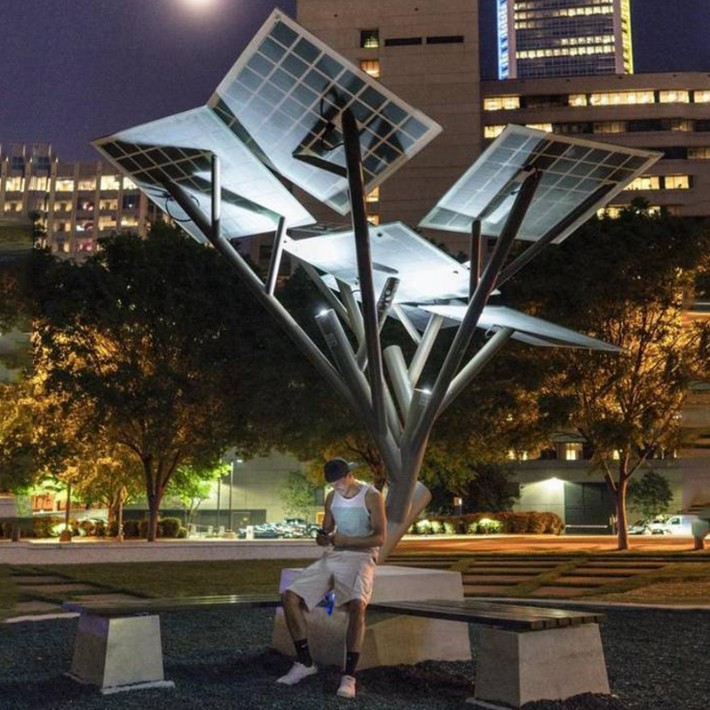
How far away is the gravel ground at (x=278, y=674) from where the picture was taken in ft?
21.4

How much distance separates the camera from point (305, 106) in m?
12.7

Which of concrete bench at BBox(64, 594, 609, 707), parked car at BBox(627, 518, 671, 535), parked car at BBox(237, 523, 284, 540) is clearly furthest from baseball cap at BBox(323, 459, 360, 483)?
parked car at BBox(627, 518, 671, 535)

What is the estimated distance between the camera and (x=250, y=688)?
696 cm

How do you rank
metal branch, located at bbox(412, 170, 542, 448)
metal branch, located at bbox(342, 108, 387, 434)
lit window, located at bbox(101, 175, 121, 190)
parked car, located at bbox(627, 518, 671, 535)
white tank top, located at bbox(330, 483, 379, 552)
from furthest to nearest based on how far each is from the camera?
1. lit window, located at bbox(101, 175, 121, 190)
2. parked car, located at bbox(627, 518, 671, 535)
3. metal branch, located at bbox(412, 170, 542, 448)
4. metal branch, located at bbox(342, 108, 387, 434)
5. white tank top, located at bbox(330, 483, 379, 552)

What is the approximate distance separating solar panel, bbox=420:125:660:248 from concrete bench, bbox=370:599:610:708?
25.5 feet

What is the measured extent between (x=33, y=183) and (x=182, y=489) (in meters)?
168

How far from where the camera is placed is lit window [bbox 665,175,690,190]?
93188 millimetres

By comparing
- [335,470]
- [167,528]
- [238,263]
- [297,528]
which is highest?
[238,263]

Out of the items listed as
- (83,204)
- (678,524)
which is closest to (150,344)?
(678,524)

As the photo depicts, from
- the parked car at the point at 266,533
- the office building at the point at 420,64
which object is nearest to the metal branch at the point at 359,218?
the parked car at the point at 266,533

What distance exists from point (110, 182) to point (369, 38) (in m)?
102

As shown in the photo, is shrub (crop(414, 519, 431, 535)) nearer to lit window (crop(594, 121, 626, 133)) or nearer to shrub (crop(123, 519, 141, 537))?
shrub (crop(123, 519, 141, 537))

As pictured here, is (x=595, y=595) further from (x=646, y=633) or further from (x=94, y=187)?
(x=94, y=187)

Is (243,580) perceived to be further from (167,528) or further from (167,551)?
(167,528)
